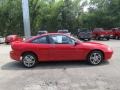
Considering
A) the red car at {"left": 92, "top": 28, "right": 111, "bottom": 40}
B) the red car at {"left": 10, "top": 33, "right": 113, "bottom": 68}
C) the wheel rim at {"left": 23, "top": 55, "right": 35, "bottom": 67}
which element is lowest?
the red car at {"left": 92, "top": 28, "right": 111, "bottom": 40}

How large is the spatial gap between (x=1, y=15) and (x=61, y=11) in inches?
385

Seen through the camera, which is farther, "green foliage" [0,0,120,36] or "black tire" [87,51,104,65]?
"green foliage" [0,0,120,36]

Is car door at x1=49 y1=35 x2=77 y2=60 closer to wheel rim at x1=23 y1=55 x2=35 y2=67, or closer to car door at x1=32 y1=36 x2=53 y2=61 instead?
car door at x1=32 y1=36 x2=53 y2=61

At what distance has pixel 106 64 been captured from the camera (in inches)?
528

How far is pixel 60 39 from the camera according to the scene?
1371cm

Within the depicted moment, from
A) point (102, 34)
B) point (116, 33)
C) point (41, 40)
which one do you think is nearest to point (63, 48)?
point (41, 40)

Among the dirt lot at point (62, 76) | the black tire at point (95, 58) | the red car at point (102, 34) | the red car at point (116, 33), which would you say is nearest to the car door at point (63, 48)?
the dirt lot at point (62, 76)

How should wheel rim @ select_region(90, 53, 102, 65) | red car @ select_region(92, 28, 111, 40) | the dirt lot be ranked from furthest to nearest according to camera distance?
red car @ select_region(92, 28, 111, 40)
wheel rim @ select_region(90, 53, 102, 65)
the dirt lot

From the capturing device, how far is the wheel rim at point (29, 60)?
13453 mm

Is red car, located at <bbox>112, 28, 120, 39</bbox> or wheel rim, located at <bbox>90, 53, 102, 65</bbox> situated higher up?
wheel rim, located at <bbox>90, 53, 102, 65</bbox>

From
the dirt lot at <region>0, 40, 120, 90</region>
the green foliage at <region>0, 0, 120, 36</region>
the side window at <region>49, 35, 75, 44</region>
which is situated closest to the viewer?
the dirt lot at <region>0, 40, 120, 90</region>

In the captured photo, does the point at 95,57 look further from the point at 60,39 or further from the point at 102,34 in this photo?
the point at 102,34

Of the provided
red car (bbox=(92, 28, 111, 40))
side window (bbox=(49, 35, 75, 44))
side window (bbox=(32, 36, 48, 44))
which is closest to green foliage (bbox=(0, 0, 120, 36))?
red car (bbox=(92, 28, 111, 40))

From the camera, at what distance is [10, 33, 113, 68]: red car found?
13477mm
